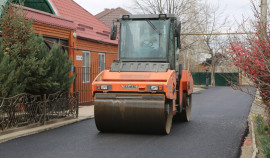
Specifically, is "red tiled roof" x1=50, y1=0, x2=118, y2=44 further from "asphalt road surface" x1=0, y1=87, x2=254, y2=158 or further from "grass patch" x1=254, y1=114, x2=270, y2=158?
"grass patch" x1=254, y1=114, x2=270, y2=158

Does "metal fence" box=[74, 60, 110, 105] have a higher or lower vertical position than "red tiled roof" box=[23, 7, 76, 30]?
lower

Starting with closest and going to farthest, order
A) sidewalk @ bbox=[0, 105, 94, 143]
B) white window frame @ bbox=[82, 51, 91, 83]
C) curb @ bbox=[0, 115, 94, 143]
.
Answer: curb @ bbox=[0, 115, 94, 143]
sidewalk @ bbox=[0, 105, 94, 143]
white window frame @ bbox=[82, 51, 91, 83]

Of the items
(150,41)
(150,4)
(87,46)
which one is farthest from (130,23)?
(150,4)

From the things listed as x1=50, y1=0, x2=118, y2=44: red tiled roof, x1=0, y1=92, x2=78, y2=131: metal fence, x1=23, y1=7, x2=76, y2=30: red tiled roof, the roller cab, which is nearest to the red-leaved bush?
the roller cab

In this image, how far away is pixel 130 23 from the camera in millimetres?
10203

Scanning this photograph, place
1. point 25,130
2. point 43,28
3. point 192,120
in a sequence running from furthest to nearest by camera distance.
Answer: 1. point 43,28
2. point 192,120
3. point 25,130

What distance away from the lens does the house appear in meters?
14.6

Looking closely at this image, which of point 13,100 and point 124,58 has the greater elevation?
point 124,58

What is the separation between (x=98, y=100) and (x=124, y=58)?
5.98 ft

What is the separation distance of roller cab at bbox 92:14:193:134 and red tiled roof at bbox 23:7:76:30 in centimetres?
484

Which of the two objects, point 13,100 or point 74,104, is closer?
point 13,100

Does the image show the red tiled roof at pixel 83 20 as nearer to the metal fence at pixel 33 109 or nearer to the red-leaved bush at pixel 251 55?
the metal fence at pixel 33 109

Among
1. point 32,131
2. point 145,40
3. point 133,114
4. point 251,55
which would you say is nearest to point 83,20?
point 145,40

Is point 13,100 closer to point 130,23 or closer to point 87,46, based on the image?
point 130,23
